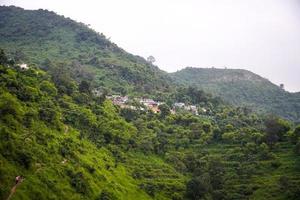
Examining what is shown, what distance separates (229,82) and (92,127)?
11152 cm

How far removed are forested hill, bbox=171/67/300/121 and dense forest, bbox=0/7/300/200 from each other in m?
50.0

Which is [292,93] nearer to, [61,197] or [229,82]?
[229,82]

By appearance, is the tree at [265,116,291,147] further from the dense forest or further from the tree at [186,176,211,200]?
the tree at [186,176,211,200]

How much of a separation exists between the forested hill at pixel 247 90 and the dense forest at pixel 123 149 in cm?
5001

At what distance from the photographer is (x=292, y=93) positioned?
151375 mm

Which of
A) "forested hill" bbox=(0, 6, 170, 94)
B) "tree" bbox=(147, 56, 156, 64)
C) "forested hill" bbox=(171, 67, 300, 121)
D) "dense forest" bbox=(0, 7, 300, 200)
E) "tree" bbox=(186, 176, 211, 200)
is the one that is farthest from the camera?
"tree" bbox=(147, 56, 156, 64)

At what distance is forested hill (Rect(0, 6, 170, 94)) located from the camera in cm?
10238

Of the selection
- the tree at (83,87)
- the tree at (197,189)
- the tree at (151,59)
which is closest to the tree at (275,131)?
the tree at (197,189)

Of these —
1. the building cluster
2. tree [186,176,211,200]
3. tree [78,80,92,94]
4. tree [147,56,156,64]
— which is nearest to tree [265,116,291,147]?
tree [186,176,211,200]

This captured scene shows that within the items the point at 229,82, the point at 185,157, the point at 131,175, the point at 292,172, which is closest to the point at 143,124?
the point at 185,157

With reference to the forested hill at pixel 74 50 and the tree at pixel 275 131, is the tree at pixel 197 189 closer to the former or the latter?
the tree at pixel 275 131

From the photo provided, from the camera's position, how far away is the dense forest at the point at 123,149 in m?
37.8

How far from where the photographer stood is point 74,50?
12569 centimetres

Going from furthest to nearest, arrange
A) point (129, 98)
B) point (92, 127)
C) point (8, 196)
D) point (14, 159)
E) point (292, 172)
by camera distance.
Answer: point (129, 98)
point (92, 127)
point (292, 172)
point (14, 159)
point (8, 196)
